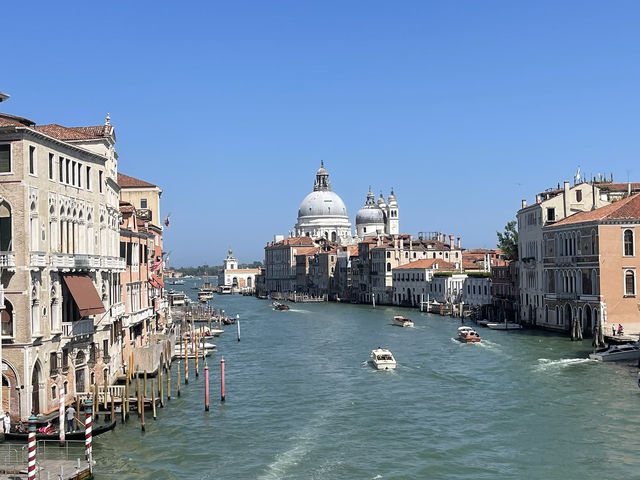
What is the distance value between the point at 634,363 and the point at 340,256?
6664 cm

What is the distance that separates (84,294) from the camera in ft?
68.4

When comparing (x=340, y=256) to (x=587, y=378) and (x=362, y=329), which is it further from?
(x=587, y=378)

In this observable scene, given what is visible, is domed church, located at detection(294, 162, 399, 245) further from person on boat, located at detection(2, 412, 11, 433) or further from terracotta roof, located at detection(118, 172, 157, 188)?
person on boat, located at detection(2, 412, 11, 433)

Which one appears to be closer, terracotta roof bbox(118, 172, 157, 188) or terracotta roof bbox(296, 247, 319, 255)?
terracotta roof bbox(118, 172, 157, 188)

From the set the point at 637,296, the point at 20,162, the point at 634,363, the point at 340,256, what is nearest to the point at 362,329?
the point at 637,296

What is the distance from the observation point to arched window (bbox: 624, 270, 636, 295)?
36.0 meters

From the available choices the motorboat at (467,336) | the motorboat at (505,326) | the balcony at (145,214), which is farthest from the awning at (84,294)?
the motorboat at (505,326)

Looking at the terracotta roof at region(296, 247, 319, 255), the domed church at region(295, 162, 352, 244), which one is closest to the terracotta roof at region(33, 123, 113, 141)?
the terracotta roof at region(296, 247, 319, 255)

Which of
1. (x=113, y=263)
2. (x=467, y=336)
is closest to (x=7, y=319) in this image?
(x=113, y=263)

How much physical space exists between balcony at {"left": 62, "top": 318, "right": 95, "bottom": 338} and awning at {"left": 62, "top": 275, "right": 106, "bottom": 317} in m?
0.34

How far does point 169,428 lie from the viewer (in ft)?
68.2

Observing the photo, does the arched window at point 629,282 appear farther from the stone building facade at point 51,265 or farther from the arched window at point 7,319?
the arched window at point 7,319

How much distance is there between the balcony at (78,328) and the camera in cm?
2020

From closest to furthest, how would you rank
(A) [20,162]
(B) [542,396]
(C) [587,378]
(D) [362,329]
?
(A) [20,162] < (B) [542,396] < (C) [587,378] < (D) [362,329]
